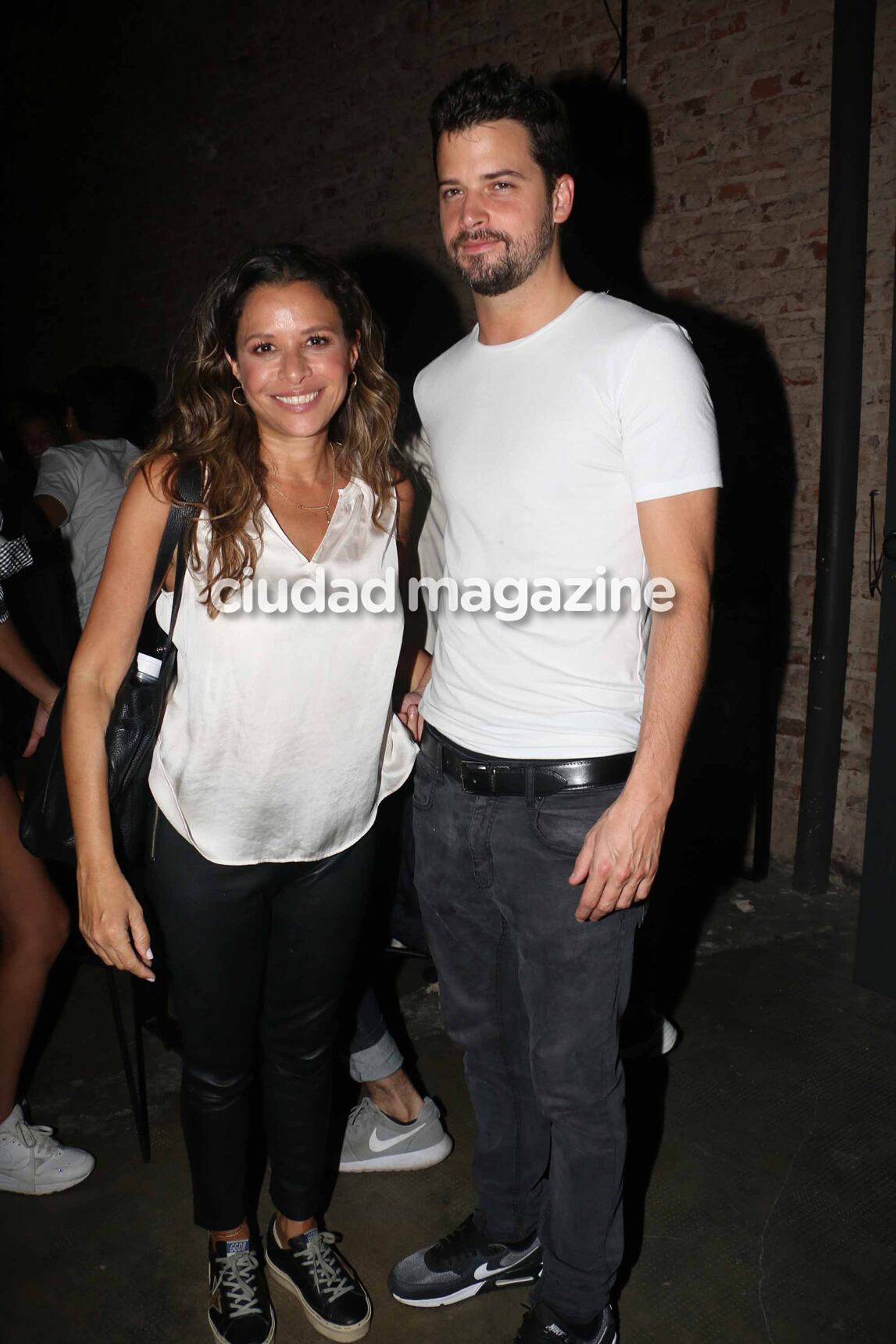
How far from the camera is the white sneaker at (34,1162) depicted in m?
2.05

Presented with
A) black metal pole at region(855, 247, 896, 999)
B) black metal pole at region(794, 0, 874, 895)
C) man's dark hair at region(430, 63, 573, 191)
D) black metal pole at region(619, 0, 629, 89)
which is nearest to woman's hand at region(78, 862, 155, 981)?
man's dark hair at region(430, 63, 573, 191)

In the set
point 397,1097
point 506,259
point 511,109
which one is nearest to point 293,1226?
point 397,1097

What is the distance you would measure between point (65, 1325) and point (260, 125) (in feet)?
15.7

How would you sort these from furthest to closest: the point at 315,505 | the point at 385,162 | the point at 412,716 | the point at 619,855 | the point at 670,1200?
the point at 385,162 < the point at 670,1200 < the point at 412,716 < the point at 315,505 < the point at 619,855

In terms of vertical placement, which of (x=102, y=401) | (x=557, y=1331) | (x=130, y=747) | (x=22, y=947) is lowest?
(x=557, y=1331)

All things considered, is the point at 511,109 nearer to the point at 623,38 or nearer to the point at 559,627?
the point at 559,627

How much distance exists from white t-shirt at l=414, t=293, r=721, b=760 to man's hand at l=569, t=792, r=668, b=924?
13cm

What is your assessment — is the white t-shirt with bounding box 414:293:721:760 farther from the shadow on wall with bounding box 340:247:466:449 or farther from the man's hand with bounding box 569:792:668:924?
the shadow on wall with bounding box 340:247:466:449

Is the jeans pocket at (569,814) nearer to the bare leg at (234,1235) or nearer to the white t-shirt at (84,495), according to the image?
the bare leg at (234,1235)

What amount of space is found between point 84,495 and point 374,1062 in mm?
1834

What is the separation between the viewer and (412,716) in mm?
1827

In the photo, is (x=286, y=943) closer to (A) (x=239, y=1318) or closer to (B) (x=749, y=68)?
(A) (x=239, y=1318)

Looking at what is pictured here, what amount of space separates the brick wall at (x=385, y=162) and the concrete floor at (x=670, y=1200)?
39.2 inches

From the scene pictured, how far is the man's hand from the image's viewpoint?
4.49 feet
